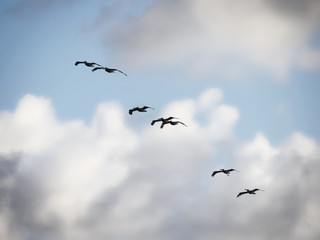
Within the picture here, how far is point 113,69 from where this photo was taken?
85812 mm

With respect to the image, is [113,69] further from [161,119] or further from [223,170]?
[223,170]

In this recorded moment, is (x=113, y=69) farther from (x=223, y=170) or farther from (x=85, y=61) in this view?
(x=223, y=170)

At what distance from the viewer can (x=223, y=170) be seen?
99.6 meters

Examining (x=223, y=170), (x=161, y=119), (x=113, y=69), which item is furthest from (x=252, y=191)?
(x=113, y=69)

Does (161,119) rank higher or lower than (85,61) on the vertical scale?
lower

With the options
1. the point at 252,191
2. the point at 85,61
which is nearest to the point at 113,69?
the point at 85,61

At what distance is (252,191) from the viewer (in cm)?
10956

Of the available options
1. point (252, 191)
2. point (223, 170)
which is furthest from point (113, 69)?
point (252, 191)

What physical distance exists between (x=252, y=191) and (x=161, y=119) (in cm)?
3437

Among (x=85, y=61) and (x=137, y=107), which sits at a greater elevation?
(x=85, y=61)

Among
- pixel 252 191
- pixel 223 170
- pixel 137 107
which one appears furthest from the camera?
pixel 252 191

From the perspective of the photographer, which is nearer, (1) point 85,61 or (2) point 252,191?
(1) point 85,61

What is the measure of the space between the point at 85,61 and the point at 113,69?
665 cm

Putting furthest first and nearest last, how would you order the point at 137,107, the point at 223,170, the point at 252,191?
1. the point at 252,191
2. the point at 223,170
3. the point at 137,107
